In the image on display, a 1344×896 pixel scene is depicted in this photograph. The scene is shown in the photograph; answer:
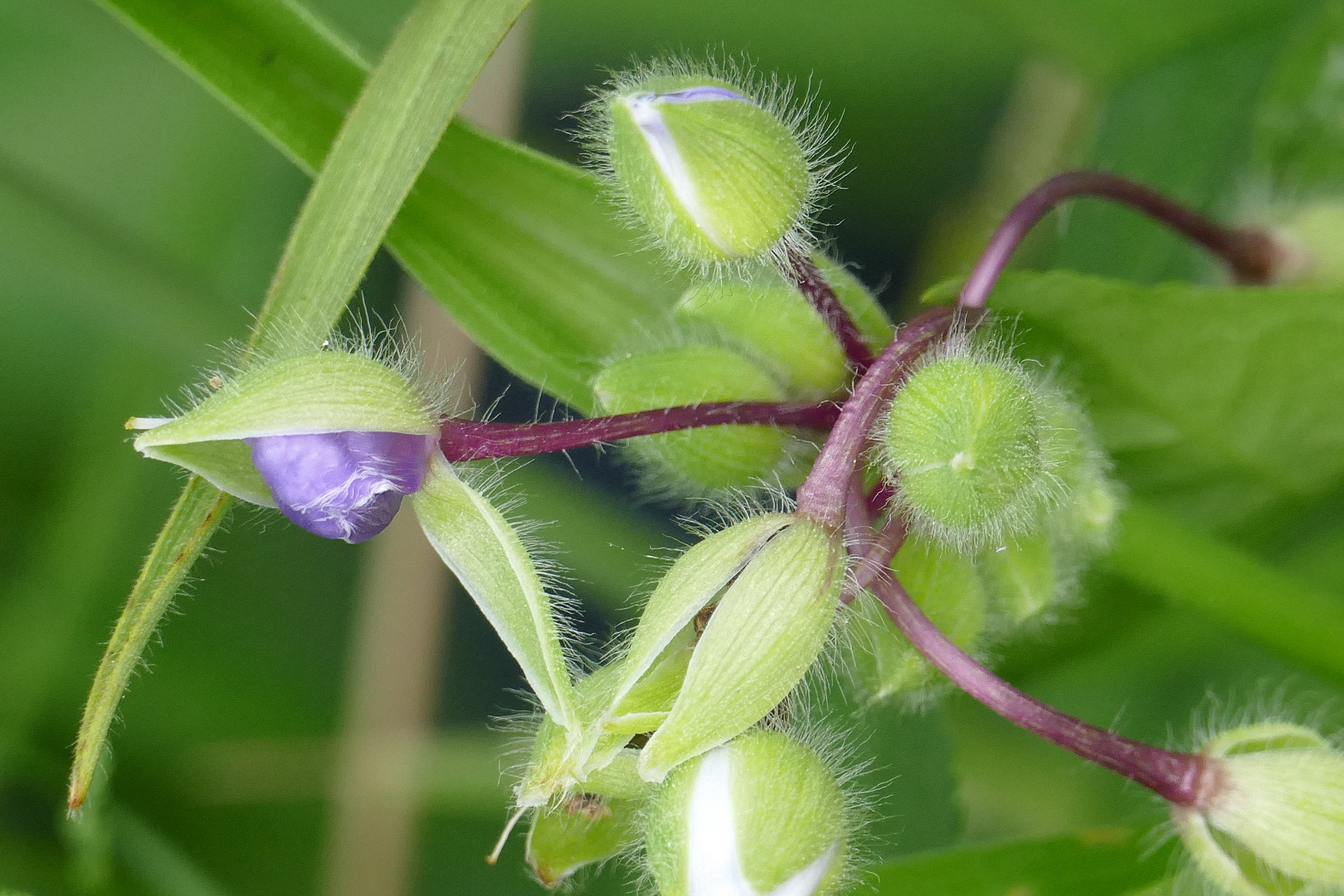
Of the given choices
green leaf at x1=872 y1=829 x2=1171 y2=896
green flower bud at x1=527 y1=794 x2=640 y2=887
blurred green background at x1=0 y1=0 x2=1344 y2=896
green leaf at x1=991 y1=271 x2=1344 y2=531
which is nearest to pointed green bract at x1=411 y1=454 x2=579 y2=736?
green flower bud at x1=527 y1=794 x2=640 y2=887

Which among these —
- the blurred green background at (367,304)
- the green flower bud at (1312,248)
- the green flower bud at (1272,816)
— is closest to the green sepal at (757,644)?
the green flower bud at (1272,816)

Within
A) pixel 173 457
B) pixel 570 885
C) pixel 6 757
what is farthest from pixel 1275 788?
pixel 6 757

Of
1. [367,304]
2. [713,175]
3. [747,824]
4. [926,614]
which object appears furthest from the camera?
[367,304]

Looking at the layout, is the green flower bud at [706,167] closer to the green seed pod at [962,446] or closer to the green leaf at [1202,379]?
the green seed pod at [962,446]

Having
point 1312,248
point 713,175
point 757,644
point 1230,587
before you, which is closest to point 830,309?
point 713,175

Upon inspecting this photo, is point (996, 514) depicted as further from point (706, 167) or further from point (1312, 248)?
point (1312, 248)

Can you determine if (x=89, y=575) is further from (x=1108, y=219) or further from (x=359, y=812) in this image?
(x=1108, y=219)
